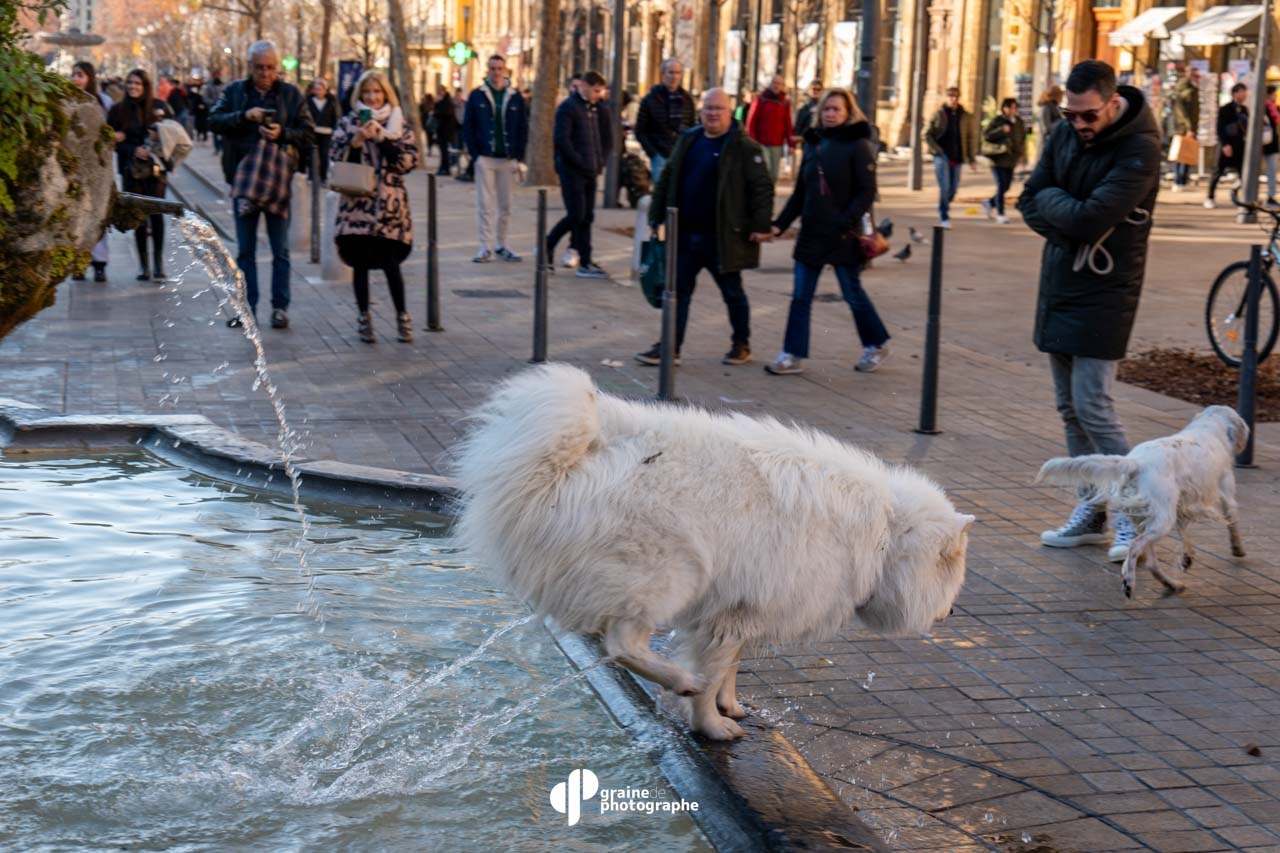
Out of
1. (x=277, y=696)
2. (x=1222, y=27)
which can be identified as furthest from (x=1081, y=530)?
(x=1222, y=27)

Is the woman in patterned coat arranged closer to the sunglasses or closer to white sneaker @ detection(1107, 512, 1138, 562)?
the sunglasses

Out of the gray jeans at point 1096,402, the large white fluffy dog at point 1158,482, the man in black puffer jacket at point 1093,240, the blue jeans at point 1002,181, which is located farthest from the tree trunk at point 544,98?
the large white fluffy dog at point 1158,482

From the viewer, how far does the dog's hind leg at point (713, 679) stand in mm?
4570

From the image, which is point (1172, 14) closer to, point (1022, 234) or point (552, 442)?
point (1022, 234)

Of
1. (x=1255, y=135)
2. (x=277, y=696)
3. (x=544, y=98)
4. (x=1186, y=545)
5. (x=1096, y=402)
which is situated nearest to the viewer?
(x=277, y=696)

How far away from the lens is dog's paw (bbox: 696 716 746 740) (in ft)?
15.3

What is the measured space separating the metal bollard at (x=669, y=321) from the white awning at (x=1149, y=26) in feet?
101

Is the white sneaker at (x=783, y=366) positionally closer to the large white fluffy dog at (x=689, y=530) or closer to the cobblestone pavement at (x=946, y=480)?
the cobblestone pavement at (x=946, y=480)

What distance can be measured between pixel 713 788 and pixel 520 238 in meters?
16.8

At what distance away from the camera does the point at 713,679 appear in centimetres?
462

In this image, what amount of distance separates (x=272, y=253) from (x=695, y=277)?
11.1 feet

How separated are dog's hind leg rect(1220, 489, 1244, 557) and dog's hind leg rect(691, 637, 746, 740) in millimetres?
2923

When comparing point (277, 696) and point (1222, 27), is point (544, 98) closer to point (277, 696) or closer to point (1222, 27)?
point (1222, 27)

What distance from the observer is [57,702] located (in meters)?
5.01
